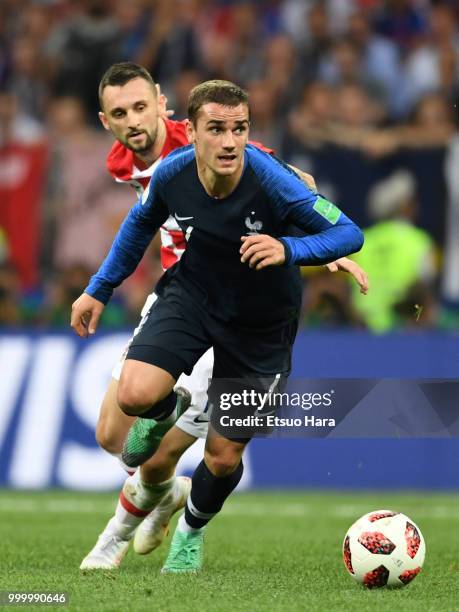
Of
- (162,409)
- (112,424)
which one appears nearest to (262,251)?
(162,409)

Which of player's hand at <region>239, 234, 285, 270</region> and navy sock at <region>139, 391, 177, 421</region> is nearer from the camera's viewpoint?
player's hand at <region>239, 234, 285, 270</region>

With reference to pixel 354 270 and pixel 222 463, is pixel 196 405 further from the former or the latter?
pixel 354 270

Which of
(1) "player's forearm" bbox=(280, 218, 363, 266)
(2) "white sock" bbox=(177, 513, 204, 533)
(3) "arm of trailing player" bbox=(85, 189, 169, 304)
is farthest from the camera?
(2) "white sock" bbox=(177, 513, 204, 533)

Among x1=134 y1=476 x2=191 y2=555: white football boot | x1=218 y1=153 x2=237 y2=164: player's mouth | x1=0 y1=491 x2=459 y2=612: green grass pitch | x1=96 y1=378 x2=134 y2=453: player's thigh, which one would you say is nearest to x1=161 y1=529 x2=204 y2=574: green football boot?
x1=0 y1=491 x2=459 y2=612: green grass pitch

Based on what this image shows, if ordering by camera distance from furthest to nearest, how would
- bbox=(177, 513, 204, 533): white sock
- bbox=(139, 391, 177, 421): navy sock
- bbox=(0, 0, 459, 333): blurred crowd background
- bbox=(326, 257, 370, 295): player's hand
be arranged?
bbox=(0, 0, 459, 333): blurred crowd background, bbox=(177, 513, 204, 533): white sock, bbox=(139, 391, 177, 421): navy sock, bbox=(326, 257, 370, 295): player's hand

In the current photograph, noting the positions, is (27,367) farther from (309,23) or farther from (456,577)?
(456,577)

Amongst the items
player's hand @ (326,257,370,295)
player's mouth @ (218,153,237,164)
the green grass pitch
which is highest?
player's mouth @ (218,153,237,164)

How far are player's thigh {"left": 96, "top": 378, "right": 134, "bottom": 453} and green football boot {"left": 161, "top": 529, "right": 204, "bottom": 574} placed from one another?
709 millimetres

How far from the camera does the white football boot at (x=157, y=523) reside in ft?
22.1

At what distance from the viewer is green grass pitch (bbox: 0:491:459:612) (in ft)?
16.5

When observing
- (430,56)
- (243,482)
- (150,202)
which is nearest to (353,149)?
(430,56)

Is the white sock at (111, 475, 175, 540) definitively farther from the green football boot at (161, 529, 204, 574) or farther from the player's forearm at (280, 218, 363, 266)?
the player's forearm at (280, 218, 363, 266)

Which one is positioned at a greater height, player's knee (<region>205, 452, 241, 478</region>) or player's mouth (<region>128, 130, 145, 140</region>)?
player's mouth (<region>128, 130, 145, 140</region>)

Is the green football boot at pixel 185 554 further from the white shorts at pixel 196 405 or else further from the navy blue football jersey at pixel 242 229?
the navy blue football jersey at pixel 242 229
